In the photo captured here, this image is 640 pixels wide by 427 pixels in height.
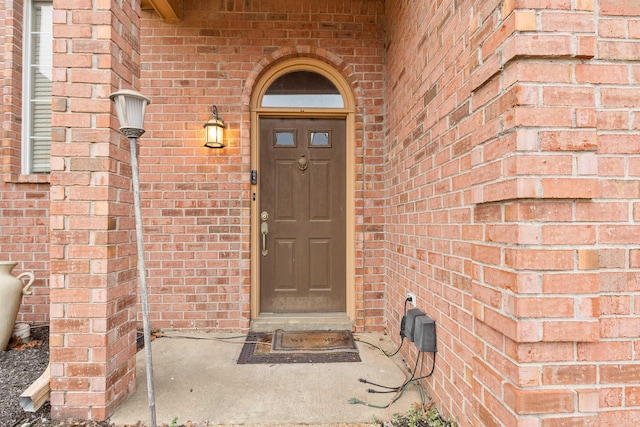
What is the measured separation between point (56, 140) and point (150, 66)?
1.67 metres

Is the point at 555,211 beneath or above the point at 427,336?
above

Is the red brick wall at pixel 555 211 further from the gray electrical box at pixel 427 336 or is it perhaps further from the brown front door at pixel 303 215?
the brown front door at pixel 303 215

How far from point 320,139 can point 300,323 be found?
1.83 meters

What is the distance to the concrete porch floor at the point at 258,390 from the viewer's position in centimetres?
180

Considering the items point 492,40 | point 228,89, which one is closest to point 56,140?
point 228,89

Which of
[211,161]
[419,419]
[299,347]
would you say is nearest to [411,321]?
[419,419]

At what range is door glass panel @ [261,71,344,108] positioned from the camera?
3.23 meters

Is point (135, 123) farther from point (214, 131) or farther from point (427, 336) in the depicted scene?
point (427, 336)

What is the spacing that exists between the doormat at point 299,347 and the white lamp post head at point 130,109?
1796 mm

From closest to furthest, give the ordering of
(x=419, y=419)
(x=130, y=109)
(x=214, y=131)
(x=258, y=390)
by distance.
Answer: (x=130, y=109), (x=419, y=419), (x=258, y=390), (x=214, y=131)

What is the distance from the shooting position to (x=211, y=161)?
3102 millimetres

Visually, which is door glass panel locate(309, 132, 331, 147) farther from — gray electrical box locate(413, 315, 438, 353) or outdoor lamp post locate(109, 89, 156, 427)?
gray electrical box locate(413, 315, 438, 353)

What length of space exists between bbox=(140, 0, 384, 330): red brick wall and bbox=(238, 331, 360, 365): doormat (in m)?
0.32

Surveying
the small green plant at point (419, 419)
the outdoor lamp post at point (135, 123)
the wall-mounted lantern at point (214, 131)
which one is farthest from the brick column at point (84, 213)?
the small green plant at point (419, 419)
